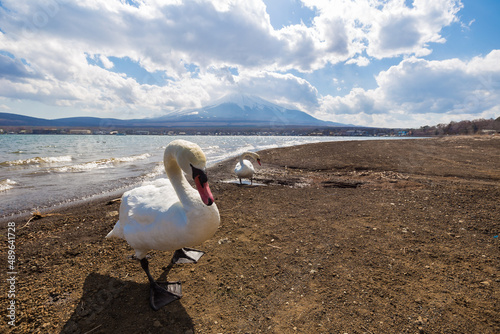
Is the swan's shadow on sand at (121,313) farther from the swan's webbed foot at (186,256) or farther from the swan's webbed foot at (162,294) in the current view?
the swan's webbed foot at (186,256)

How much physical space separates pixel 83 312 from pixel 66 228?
3.64 m

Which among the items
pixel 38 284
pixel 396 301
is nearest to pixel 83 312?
pixel 38 284

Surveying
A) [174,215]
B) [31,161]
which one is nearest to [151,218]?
[174,215]

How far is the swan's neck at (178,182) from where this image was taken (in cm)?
308

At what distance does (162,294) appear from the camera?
3.25m

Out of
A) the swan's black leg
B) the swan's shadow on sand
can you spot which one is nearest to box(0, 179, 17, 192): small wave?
the swan's shadow on sand

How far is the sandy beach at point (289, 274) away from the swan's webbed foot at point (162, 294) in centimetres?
9

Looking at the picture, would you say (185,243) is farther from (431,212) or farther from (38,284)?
(431,212)

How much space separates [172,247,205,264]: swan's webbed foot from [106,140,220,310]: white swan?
2.09ft

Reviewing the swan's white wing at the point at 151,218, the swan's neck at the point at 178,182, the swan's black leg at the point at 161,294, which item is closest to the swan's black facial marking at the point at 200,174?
the swan's neck at the point at 178,182

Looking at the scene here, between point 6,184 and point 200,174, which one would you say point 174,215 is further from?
point 6,184

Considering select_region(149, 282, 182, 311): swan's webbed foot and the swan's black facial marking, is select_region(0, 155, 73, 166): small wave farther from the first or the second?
the swan's black facial marking

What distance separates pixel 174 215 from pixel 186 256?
1.62 meters

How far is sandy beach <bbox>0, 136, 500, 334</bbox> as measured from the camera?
282 centimetres
